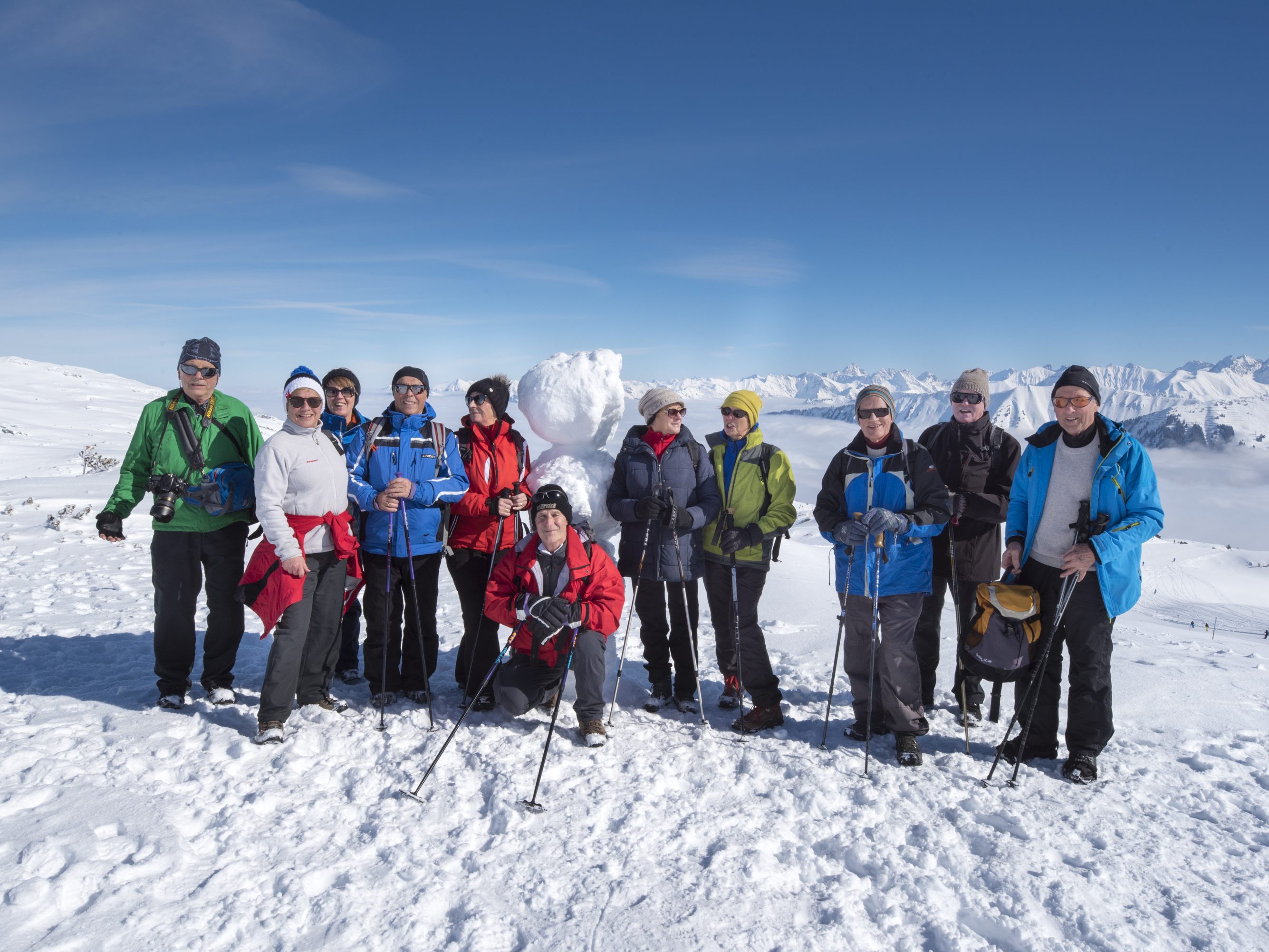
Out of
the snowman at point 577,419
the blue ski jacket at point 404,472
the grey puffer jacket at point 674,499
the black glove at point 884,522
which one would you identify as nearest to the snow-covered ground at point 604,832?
the grey puffer jacket at point 674,499

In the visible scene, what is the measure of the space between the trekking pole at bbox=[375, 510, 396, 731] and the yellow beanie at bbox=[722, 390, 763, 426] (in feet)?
7.76

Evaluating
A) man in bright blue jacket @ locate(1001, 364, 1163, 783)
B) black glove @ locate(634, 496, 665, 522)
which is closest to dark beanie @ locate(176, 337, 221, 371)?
black glove @ locate(634, 496, 665, 522)

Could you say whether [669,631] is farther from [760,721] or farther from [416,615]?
[416,615]

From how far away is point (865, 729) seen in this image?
460cm

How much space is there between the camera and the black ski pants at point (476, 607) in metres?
4.72

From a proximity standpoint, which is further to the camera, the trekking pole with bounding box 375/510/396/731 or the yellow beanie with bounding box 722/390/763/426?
the yellow beanie with bounding box 722/390/763/426

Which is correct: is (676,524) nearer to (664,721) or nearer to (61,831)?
(664,721)

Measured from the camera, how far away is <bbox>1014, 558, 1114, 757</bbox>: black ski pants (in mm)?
3936

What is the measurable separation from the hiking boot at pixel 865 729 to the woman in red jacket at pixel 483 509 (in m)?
2.45

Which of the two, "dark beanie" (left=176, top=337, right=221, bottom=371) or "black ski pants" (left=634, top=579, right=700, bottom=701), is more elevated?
"dark beanie" (left=176, top=337, right=221, bottom=371)

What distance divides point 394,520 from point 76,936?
254 centimetres

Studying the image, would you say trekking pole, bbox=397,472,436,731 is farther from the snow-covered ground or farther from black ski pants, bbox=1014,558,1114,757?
black ski pants, bbox=1014,558,1114,757

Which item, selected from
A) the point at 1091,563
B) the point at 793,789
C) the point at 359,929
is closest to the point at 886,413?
the point at 1091,563

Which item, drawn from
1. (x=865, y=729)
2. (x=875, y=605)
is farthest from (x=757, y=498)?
(x=865, y=729)
